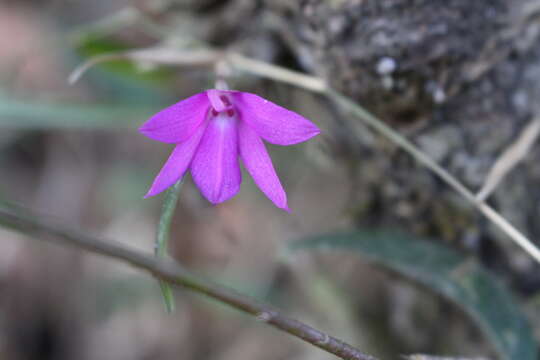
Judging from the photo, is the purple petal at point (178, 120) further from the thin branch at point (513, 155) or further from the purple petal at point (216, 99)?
the thin branch at point (513, 155)

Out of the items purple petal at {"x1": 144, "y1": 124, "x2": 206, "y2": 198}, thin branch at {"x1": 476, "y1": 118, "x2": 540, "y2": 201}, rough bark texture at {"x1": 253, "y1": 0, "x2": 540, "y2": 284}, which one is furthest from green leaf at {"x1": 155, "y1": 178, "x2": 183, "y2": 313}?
thin branch at {"x1": 476, "y1": 118, "x2": 540, "y2": 201}

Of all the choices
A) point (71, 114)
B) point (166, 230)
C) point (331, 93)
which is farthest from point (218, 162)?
point (71, 114)

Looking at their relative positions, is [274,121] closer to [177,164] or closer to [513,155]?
[177,164]

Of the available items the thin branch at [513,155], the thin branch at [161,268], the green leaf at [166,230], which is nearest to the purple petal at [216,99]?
the green leaf at [166,230]

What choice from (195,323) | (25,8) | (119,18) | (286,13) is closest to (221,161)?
(286,13)

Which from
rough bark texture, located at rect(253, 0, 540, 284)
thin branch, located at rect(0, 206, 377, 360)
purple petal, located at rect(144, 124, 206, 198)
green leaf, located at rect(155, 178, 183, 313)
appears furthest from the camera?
rough bark texture, located at rect(253, 0, 540, 284)

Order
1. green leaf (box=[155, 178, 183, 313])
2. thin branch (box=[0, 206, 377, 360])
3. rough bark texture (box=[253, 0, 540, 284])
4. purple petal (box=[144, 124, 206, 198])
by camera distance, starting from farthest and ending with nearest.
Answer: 1. rough bark texture (box=[253, 0, 540, 284])
2. purple petal (box=[144, 124, 206, 198])
3. green leaf (box=[155, 178, 183, 313])
4. thin branch (box=[0, 206, 377, 360])

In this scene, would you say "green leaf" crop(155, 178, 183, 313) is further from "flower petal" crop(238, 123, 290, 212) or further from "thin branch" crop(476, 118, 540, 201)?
"thin branch" crop(476, 118, 540, 201)

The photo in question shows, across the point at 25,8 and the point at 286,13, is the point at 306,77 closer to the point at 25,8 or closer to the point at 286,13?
the point at 286,13
